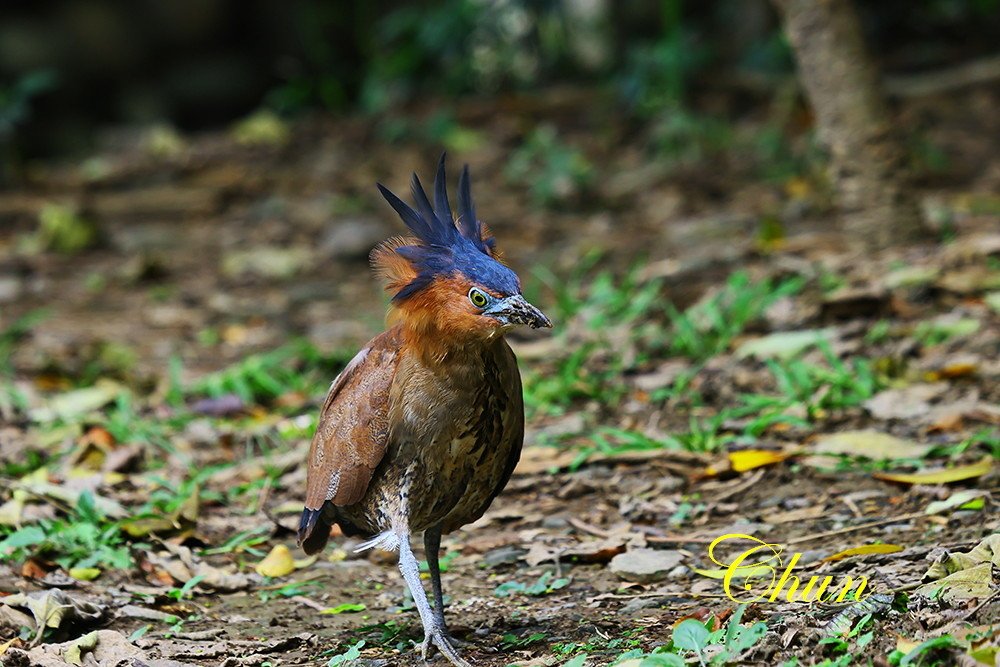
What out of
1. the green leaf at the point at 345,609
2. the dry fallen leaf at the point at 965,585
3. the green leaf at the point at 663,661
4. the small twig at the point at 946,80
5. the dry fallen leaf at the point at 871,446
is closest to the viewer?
the green leaf at the point at 663,661

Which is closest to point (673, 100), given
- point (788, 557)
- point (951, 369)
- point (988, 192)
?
point (988, 192)

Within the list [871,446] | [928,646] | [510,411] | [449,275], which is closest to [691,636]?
[928,646]

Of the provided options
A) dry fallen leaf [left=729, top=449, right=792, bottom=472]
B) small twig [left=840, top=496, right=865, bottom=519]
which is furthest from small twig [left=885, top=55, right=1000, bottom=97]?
small twig [left=840, top=496, right=865, bottom=519]

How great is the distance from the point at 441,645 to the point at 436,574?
1.24 feet

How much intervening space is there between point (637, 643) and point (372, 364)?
112 centimetres

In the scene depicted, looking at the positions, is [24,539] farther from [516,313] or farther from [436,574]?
[516,313]

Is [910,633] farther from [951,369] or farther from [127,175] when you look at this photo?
[127,175]

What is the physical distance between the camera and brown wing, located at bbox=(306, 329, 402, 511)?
12.2 ft

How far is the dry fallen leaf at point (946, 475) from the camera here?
4.45m

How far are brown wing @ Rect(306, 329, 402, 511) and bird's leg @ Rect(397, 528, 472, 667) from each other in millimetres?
228

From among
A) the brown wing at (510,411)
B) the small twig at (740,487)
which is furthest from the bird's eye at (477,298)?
the small twig at (740,487)

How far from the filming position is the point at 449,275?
11.6 ft

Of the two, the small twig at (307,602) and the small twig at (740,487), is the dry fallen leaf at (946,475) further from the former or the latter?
the small twig at (307,602)

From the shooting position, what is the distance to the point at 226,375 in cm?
673
